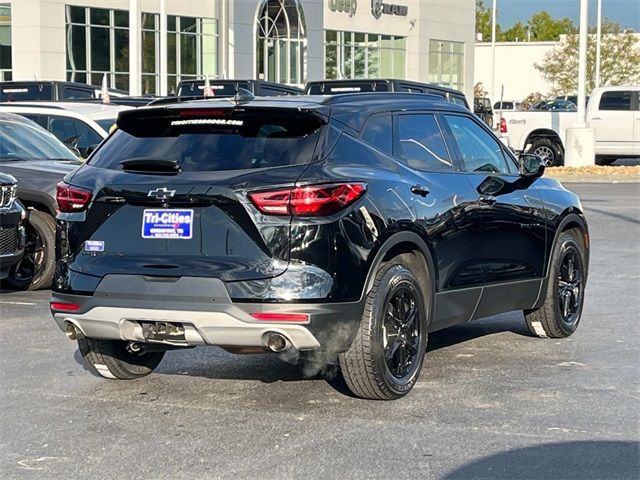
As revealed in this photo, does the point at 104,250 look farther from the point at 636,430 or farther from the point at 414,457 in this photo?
the point at 636,430

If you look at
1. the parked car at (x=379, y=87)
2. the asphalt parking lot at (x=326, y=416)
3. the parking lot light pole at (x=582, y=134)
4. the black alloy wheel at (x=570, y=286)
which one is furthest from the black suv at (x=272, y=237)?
the parking lot light pole at (x=582, y=134)

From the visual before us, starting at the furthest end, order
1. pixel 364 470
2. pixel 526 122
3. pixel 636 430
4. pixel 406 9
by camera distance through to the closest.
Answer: pixel 406 9 < pixel 526 122 < pixel 636 430 < pixel 364 470

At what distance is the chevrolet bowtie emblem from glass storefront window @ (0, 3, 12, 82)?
38739 millimetres

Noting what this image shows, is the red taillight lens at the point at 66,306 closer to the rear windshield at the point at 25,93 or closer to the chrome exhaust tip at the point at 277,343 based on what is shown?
the chrome exhaust tip at the point at 277,343

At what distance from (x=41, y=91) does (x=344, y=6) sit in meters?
34.7

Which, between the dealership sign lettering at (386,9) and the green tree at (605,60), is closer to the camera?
the dealership sign lettering at (386,9)

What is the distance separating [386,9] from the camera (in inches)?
2427

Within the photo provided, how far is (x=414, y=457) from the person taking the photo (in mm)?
5656

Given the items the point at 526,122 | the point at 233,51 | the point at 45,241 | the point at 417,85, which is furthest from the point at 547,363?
the point at 233,51

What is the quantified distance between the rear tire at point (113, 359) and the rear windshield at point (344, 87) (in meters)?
13.6

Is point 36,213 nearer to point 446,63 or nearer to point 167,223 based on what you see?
point 167,223

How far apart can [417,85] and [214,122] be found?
1404 cm

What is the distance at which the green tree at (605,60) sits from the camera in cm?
7338

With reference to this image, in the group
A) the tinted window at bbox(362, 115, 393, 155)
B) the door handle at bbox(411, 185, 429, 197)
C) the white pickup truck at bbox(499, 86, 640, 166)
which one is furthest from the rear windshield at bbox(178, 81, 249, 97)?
the door handle at bbox(411, 185, 429, 197)
